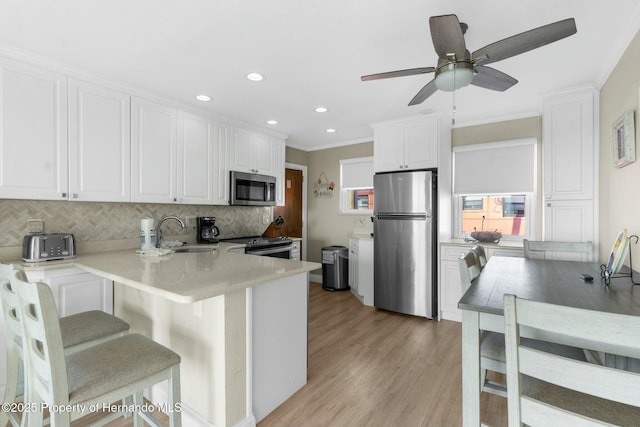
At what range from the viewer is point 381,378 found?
2.27 meters

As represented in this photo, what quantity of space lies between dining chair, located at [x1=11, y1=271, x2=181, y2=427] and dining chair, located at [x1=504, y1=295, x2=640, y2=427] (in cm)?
138

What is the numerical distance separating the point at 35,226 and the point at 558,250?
4.47 meters

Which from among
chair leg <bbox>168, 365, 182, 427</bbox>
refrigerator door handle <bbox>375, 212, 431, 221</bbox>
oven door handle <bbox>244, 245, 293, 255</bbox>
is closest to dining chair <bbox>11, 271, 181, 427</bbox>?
chair leg <bbox>168, 365, 182, 427</bbox>

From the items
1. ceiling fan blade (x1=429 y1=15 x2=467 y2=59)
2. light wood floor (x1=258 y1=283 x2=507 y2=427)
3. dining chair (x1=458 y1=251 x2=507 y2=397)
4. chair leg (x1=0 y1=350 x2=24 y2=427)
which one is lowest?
light wood floor (x1=258 y1=283 x2=507 y2=427)

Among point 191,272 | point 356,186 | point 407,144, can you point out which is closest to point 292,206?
point 356,186

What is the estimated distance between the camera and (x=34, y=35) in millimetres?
1997

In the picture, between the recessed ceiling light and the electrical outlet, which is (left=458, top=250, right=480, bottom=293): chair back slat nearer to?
the recessed ceiling light

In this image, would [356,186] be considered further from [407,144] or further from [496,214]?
[496,214]

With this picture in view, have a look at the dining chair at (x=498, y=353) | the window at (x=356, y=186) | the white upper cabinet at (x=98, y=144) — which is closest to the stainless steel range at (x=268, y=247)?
the white upper cabinet at (x=98, y=144)

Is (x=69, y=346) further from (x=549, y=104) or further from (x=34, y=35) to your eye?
(x=549, y=104)

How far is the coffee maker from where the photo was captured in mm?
3498

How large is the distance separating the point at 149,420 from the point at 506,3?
2906mm

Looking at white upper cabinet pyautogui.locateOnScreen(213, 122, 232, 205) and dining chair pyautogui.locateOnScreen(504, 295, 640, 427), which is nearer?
dining chair pyautogui.locateOnScreen(504, 295, 640, 427)

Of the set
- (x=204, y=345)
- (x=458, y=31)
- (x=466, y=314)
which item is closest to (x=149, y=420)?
(x=204, y=345)
